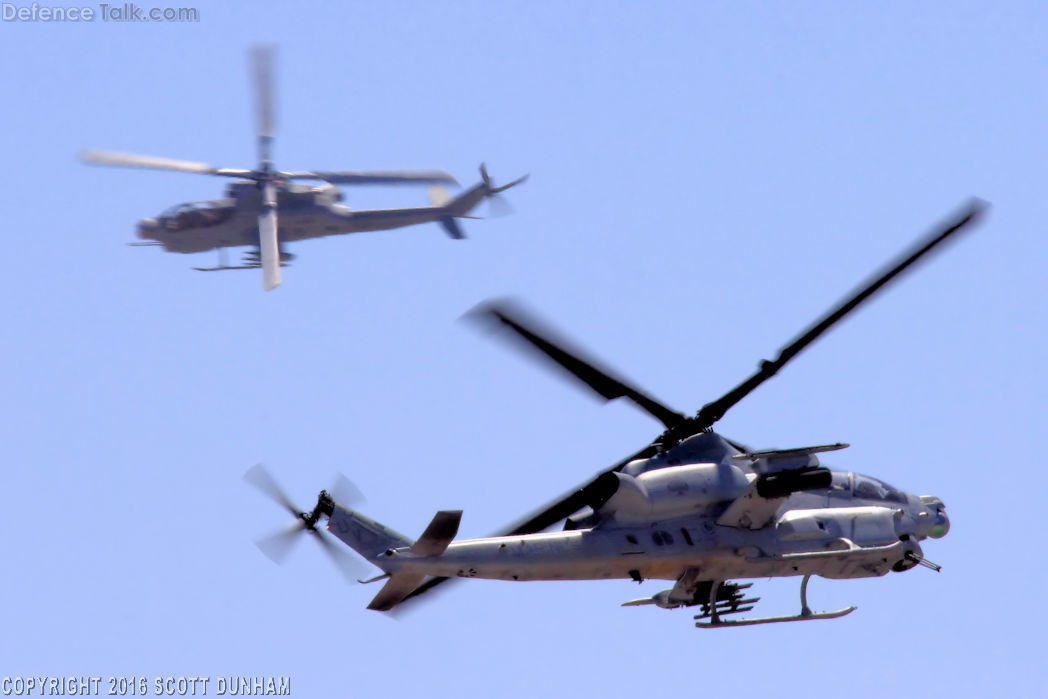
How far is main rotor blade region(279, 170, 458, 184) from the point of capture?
64.1 metres

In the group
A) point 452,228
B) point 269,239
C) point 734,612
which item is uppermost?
point 452,228

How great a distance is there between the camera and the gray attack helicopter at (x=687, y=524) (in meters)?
30.1

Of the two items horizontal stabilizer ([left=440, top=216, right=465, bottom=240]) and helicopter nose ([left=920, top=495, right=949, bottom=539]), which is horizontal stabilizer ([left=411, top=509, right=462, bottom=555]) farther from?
horizontal stabilizer ([left=440, top=216, right=465, bottom=240])

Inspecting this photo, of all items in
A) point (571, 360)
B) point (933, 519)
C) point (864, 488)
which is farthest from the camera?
point (933, 519)

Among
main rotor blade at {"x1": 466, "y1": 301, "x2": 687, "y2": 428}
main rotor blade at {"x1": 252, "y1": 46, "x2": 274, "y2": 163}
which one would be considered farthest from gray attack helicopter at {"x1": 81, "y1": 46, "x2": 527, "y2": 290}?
main rotor blade at {"x1": 466, "y1": 301, "x2": 687, "y2": 428}

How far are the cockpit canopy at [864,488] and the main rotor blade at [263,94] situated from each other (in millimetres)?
36722

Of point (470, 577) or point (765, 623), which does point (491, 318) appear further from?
point (765, 623)

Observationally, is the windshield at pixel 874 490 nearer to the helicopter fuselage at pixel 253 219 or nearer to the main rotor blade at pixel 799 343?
the main rotor blade at pixel 799 343

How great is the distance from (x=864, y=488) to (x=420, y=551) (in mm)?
10394

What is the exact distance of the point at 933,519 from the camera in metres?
35.5

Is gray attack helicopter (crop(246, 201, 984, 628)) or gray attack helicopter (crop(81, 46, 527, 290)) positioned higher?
gray attack helicopter (crop(81, 46, 527, 290))

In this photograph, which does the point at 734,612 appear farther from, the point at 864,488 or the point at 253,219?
the point at 253,219

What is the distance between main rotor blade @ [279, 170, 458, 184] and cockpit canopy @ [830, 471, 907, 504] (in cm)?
3340

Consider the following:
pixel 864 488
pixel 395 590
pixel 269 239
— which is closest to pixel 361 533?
pixel 395 590
